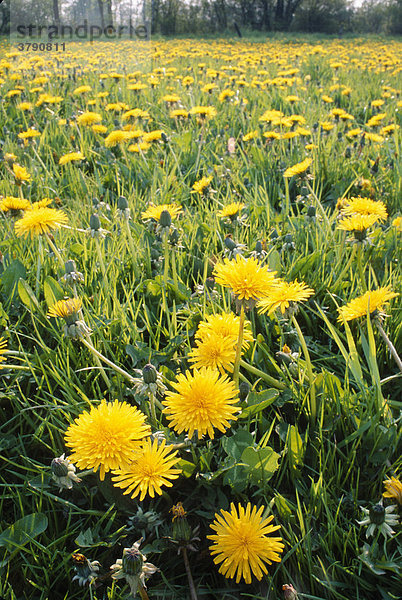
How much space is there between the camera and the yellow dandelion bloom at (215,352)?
92 cm

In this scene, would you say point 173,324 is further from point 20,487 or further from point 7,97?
point 7,97

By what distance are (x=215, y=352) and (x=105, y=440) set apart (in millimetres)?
282

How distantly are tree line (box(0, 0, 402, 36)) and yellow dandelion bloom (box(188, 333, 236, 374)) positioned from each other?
928 inches

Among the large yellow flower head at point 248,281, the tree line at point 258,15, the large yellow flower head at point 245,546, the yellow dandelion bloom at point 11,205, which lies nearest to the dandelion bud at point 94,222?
the yellow dandelion bloom at point 11,205

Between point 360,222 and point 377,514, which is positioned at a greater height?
point 360,222

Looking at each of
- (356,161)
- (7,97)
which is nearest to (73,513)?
(356,161)

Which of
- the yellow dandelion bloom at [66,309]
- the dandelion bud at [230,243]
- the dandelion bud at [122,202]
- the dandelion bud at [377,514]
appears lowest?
the dandelion bud at [377,514]

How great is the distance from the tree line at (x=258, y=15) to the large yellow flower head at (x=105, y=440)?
2371cm

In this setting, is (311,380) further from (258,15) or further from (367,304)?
(258,15)

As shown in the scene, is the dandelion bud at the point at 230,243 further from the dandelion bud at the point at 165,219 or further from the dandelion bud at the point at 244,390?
the dandelion bud at the point at 244,390

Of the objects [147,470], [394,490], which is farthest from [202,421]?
[394,490]

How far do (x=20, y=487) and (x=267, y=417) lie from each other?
58 cm

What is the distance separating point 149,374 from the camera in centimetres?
88

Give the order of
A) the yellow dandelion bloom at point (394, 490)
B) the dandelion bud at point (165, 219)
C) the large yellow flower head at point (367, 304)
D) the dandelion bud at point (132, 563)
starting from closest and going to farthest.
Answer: the dandelion bud at point (132, 563), the yellow dandelion bloom at point (394, 490), the large yellow flower head at point (367, 304), the dandelion bud at point (165, 219)
